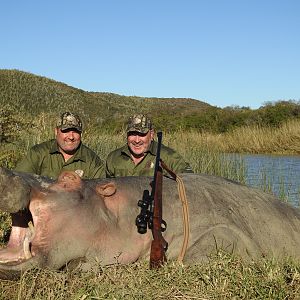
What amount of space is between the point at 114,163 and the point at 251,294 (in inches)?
141

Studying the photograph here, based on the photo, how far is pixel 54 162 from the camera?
670 centimetres

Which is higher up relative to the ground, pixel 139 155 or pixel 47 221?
pixel 139 155

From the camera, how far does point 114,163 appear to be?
22.6 ft

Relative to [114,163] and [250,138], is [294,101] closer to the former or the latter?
[250,138]

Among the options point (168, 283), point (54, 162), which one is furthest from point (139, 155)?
point (168, 283)

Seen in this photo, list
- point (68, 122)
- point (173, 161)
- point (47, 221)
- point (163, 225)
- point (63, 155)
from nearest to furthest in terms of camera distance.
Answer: point (47, 221), point (163, 225), point (68, 122), point (173, 161), point (63, 155)

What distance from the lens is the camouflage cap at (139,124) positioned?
21.6 ft

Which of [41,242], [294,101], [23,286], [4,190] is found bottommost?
[23,286]

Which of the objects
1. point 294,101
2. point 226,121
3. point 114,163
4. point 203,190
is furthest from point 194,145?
point 294,101

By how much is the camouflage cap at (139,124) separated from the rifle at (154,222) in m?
2.35

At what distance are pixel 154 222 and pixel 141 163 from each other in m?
2.70

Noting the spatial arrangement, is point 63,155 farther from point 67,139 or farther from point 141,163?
point 141,163

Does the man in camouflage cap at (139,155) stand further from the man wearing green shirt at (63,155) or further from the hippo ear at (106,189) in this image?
the hippo ear at (106,189)

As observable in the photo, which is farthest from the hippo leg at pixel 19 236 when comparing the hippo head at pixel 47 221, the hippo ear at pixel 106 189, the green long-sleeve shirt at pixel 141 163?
the green long-sleeve shirt at pixel 141 163
